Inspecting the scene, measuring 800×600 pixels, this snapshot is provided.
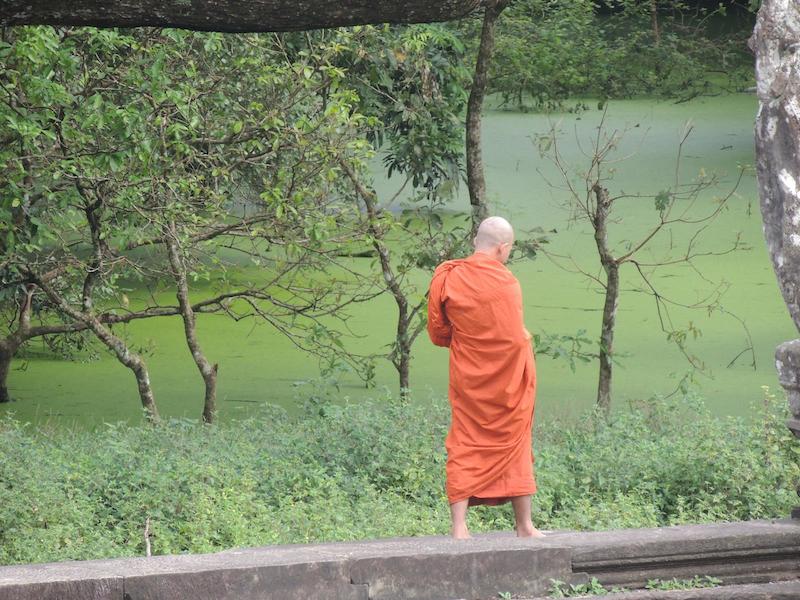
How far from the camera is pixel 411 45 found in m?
8.11

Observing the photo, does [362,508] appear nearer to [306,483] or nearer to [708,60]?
[306,483]

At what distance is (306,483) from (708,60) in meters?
16.3

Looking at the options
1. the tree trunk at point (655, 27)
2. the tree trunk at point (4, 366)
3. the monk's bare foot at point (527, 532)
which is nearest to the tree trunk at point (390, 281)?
the tree trunk at point (4, 366)

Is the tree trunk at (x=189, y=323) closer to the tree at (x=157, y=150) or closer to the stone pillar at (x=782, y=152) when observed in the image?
the tree at (x=157, y=150)

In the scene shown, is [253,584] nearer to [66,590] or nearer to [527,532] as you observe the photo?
[66,590]

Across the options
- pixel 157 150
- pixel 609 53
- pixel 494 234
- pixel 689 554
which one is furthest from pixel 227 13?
pixel 609 53

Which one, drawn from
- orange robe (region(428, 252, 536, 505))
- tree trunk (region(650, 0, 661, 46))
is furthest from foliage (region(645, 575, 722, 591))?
tree trunk (region(650, 0, 661, 46))

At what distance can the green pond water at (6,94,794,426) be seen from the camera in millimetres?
9250

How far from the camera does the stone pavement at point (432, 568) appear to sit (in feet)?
12.5

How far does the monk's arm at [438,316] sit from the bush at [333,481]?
1.02 meters

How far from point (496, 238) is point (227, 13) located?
153 cm

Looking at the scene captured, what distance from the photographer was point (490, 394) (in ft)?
15.9

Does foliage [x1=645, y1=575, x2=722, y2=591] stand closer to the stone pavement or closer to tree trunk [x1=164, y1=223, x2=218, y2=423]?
the stone pavement

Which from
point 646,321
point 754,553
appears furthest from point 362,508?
point 646,321
